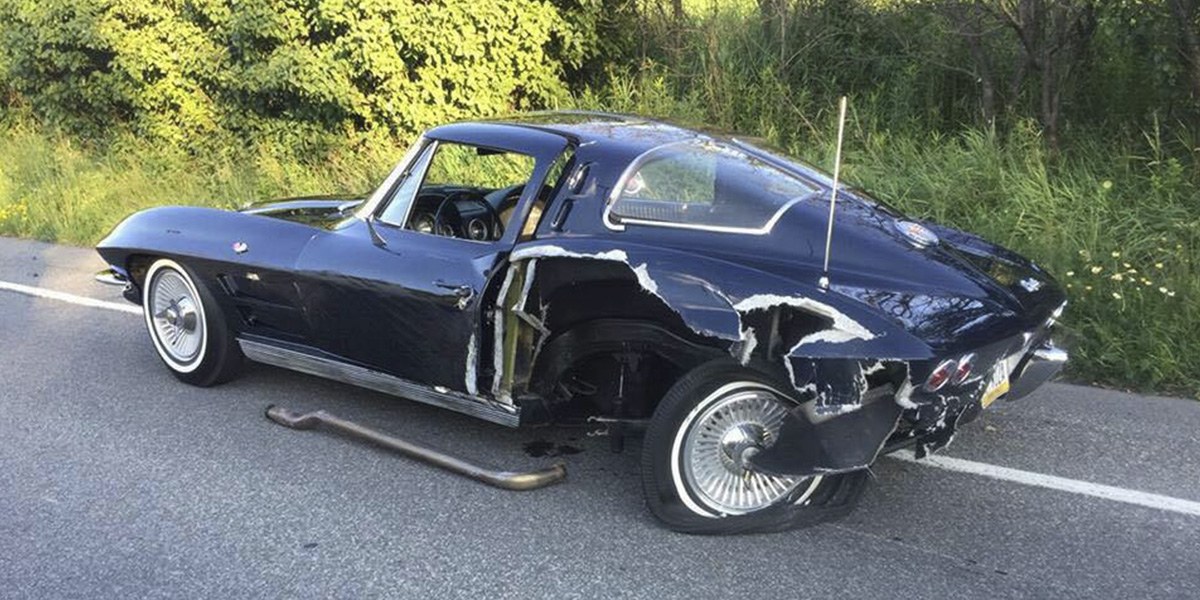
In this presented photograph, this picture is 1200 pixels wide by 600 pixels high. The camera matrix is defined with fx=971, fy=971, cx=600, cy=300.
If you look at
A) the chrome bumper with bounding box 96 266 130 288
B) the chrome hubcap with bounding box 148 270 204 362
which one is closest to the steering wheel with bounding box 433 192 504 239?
the chrome hubcap with bounding box 148 270 204 362

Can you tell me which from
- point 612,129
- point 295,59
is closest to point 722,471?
point 612,129

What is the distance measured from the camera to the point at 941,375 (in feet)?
10.2

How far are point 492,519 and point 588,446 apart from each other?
81 cm

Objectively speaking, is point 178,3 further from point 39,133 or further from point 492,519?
point 492,519

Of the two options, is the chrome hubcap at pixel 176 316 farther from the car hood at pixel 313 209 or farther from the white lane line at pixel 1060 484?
the white lane line at pixel 1060 484

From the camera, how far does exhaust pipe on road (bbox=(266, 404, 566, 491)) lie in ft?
12.8

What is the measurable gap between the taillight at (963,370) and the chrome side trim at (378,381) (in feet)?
5.65

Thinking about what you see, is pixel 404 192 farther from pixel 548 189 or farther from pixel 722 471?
pixel 722 471

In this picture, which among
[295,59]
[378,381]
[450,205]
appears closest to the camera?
[378,381]

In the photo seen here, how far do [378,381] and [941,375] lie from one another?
2479 millimetres

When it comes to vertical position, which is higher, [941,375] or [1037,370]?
[941,375]

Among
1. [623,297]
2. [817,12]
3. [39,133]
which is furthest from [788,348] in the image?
[39,133]

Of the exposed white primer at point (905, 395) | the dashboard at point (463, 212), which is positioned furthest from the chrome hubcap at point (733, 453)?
the dashboard at point (463, 212)

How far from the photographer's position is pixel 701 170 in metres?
3.87
